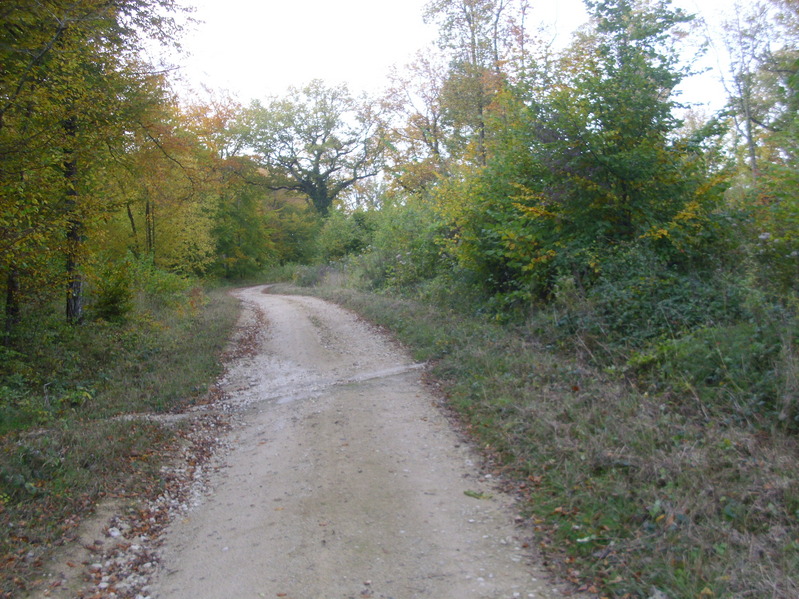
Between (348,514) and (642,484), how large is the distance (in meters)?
2.58

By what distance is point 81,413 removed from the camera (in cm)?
804

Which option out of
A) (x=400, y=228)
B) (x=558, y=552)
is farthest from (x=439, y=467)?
(x=400, y=228)

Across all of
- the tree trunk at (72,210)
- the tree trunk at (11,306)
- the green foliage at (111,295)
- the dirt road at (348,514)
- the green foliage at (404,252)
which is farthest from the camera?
the green foliage at (404,252)

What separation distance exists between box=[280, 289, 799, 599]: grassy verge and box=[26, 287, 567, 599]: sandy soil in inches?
14.9

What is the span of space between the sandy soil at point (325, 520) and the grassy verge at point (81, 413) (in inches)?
14.9

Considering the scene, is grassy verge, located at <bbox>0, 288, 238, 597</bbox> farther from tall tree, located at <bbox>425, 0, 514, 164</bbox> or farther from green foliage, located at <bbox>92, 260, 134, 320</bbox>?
tall tree, located at <bbox>425, 0, 514, 164</bbox>

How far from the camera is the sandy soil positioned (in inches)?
166

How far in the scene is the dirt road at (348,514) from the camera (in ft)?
13.8

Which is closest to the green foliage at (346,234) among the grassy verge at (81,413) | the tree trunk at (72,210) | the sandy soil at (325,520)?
the grassy verge at (81,413)

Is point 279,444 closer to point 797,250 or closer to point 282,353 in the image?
point 282,353

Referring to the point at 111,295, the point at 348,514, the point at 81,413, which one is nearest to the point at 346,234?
the point at 111,295

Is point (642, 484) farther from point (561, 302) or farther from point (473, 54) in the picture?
point (473, 54)

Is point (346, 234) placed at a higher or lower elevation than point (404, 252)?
higher

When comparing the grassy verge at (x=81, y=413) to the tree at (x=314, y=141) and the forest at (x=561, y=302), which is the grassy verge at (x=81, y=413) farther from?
the tree at (x=314, y=141)
